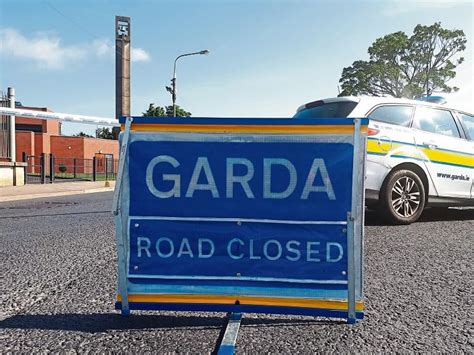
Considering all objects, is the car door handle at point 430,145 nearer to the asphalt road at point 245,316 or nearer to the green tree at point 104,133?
the asphalt road at point 245,316

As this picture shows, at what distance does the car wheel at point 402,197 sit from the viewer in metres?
5.31

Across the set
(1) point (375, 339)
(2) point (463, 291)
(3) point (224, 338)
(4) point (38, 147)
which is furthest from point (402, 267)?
(4) point (38, 147)

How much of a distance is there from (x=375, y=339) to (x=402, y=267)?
5.21ft

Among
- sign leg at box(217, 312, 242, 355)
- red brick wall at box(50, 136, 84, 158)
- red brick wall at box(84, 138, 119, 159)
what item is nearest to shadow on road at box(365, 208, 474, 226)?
sign leg at box(217, 312, 242, 355)

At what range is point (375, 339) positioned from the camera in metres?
2.12

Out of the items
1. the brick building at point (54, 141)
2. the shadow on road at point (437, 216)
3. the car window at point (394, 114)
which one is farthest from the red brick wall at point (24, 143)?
the car window at point (394, 114)

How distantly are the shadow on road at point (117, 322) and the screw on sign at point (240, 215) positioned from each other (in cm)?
12

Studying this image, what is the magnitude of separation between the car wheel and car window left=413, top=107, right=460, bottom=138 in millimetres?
797

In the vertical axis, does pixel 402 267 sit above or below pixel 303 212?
below

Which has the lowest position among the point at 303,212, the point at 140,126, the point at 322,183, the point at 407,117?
the point at 303,212

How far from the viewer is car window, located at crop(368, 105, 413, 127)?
5.21 metres

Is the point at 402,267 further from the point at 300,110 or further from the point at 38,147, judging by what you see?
the point at 38,147

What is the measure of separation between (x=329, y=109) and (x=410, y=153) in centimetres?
136

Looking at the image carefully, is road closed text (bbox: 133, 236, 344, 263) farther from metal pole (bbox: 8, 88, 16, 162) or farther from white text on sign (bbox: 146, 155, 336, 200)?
metal pole (bbox: 8, 88, 16, 162)
